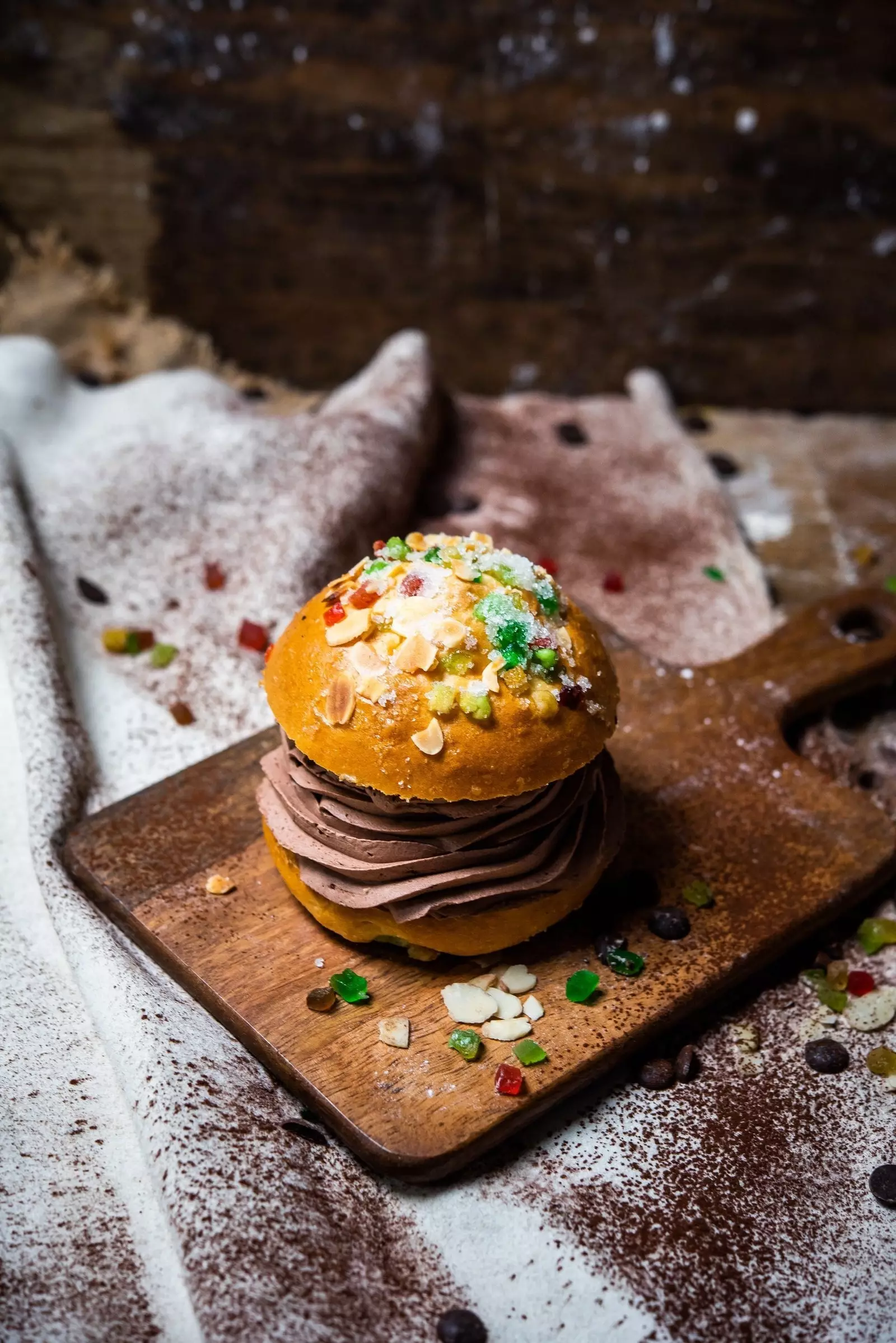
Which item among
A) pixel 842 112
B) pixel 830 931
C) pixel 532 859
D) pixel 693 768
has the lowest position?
pixel 830 931

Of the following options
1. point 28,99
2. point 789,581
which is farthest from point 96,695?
point 28,99

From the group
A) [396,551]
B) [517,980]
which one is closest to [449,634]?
[396,551]

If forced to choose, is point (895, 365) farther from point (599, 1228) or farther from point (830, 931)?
point (599, 1228)

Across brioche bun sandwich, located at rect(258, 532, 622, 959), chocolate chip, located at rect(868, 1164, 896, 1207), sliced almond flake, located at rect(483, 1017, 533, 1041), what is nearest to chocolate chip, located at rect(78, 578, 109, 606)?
brioche bun sandwich, located at rect(258, 532, 622, 959)

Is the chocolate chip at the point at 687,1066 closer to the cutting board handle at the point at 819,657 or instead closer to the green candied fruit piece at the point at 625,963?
the green candied fruit piece at the point at 625,963

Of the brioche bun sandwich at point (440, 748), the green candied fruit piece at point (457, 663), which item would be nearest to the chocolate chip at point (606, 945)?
the brioche bun sandwich at point (440, 748)

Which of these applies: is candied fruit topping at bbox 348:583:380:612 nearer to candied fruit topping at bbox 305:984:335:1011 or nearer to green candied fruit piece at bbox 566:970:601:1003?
candied fruit topping at bbox 305:984:335:1011

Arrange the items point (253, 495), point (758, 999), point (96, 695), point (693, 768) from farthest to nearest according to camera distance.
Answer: point (253, 495) → point (96, 695) → point (693, 768) → point (758, 999)
